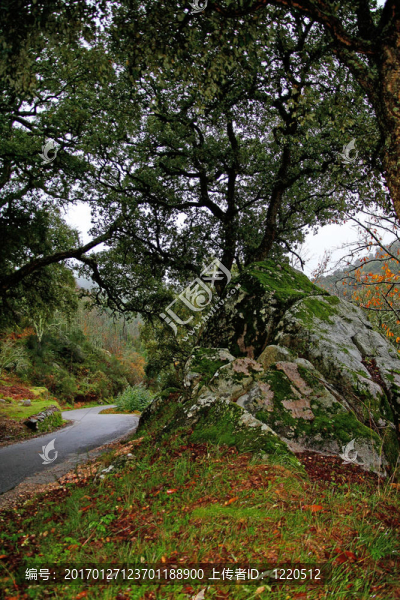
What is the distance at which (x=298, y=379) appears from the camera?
539 centimetres

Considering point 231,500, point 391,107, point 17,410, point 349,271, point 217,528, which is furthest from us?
point 17,410

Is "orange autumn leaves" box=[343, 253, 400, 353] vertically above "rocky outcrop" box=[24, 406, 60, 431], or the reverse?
"orange autumn leaves" box=[343, 253, 400, 353]

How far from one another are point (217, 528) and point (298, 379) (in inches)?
124

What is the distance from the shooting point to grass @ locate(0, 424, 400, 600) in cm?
216

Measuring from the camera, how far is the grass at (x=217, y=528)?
7.09 ft

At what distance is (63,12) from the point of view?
433cm

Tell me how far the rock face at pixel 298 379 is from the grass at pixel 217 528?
28.4 inches

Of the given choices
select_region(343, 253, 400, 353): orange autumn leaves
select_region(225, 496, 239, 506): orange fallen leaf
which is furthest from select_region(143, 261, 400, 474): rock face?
select_region(225, 496, 239, 506): orange fallen leaf

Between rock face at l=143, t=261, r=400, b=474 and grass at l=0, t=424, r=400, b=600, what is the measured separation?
0.72 meters

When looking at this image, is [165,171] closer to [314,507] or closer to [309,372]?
[309,372]

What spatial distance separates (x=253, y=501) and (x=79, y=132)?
12.1m

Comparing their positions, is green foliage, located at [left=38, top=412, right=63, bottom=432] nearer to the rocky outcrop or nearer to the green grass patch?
the rocky outcrop

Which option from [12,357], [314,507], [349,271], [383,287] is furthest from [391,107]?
[12,357]

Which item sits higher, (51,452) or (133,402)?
(51,452)
